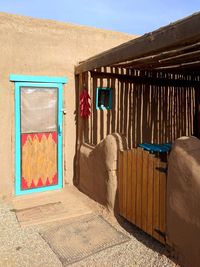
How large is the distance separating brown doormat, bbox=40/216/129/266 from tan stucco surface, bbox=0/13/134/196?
6.62 ft

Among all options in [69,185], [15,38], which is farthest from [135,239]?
[15,38]

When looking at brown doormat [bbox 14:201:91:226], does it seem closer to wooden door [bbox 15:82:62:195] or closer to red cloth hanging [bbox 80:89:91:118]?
wooden door [bbox 15:82:62:195]

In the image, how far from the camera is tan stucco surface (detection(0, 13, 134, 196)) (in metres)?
5.89

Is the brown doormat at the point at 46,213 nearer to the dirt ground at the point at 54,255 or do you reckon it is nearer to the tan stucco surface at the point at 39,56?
the dirt ground at the point at 54,255

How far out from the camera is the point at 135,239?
4.36 metres

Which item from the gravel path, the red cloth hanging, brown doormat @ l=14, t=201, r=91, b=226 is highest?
the red cloth hanging

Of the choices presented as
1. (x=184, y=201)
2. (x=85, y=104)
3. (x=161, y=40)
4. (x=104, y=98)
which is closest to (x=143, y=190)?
(x=184, y=201)

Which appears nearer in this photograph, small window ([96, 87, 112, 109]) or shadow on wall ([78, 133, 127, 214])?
shadow on wall ([78, 133, 127, 214])

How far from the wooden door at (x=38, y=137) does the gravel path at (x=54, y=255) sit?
178 cm

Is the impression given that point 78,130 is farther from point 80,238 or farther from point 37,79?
point 80,238

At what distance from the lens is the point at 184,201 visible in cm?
351

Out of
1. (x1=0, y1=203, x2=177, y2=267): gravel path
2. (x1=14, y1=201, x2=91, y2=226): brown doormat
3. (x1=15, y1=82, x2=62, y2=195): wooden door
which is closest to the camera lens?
(x1=0, y1=203, x2=177, y2=267): gravel path

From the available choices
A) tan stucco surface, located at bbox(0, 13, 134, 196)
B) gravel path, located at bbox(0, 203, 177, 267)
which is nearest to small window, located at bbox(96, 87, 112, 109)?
tan stucco surface, located at bbox(0, 13, 134, 196)

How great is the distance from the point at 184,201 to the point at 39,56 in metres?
4.53
